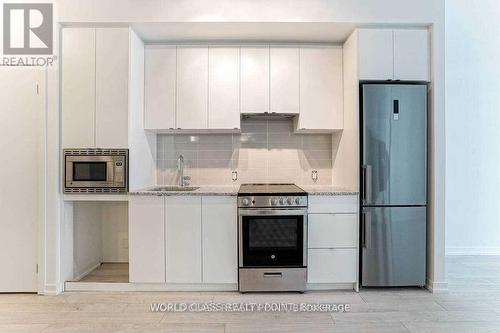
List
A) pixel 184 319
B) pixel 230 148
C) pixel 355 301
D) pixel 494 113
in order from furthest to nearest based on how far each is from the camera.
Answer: pixel 494 113 < pixel 230 148 < pixel 355 301 < pixel 184 319

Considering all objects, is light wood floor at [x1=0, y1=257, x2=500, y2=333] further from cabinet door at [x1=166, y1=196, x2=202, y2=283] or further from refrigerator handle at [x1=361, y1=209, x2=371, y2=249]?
refrigerator handle at [x1=361, y1=209, x2=371, y2=249]

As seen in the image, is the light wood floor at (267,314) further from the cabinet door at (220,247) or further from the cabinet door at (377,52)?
the cabinet door at (377,52)

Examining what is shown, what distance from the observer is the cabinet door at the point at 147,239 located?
2.89 meters

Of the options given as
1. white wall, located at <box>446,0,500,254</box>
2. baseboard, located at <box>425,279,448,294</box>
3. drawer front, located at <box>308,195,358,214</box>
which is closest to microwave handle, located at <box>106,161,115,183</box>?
drawer front, located at <box>308,195,358,214</box>

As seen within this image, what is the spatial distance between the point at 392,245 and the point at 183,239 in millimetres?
1946

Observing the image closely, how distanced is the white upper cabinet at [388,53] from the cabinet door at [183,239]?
205cm

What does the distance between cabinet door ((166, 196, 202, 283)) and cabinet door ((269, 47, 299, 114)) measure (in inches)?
53.6

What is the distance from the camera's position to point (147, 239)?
9.50 ft

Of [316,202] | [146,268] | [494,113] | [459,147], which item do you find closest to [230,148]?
[316,202]

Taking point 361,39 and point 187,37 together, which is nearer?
point 361,39

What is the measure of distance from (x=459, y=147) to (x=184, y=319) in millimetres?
3913

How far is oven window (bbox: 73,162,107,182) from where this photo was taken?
2906mm

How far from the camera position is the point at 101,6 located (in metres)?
2.89

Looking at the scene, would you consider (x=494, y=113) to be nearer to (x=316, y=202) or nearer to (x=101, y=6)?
(x=316, y=202)
